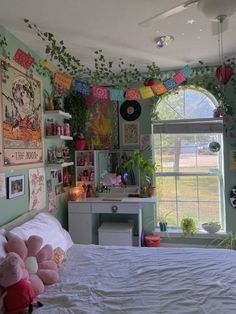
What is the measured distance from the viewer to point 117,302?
1.49 meters

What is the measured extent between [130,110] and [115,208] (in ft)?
4.35

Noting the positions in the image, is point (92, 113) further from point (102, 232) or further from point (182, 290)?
point (182, 290)

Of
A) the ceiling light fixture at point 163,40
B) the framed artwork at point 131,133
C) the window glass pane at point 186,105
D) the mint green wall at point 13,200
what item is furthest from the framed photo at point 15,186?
the window glass pane at point 186,105

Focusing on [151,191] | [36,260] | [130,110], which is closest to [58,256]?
[36,260]

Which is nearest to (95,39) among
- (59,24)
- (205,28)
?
(59,24)

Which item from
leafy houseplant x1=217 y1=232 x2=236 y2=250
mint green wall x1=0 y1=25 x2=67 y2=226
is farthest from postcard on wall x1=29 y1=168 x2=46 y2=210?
leafy houseplant x1=217 y1=232 x2=236 y2=250

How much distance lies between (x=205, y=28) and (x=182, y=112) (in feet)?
4.52

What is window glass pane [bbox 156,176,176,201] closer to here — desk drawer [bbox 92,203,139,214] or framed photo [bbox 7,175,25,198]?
desk drawer [bbox 92,203,139,214]

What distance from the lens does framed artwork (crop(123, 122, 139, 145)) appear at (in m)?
3.68

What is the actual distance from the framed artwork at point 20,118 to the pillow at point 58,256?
31.5 inches

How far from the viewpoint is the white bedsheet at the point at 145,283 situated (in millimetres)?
1438

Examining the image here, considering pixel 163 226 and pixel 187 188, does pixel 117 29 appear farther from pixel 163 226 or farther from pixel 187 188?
pixel 163 226

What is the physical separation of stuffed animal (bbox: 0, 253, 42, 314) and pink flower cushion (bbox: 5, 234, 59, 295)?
0.46 feet

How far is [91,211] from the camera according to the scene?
3307 millimetres
